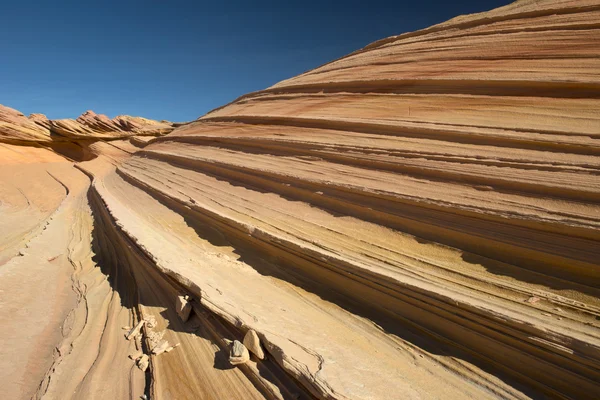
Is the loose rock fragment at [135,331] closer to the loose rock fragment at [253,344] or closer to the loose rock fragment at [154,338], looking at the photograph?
the loose rock fragment at [154,338]

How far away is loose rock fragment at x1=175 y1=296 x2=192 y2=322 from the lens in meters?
2.43

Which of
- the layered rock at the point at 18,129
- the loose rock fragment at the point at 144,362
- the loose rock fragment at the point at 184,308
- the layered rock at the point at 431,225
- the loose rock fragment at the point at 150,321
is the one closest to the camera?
the layered rock at the point at 431,225

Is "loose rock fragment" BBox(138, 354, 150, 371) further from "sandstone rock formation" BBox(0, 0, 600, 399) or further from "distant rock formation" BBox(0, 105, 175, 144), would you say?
"distant rock formation" BBox(0, 105, 175, 144)

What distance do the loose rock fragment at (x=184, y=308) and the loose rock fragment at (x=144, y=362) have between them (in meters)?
0.32

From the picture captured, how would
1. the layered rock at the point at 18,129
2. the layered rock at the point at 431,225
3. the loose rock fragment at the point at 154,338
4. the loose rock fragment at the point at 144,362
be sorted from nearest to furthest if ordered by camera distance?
the layered rock at the point at 431,225
the loose rock fragment at the point at 144,362
the loose rock fragment at the point at 154,338
the layered rock at the point at 18,129

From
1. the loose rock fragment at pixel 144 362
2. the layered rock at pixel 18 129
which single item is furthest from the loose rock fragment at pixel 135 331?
the layered rock at pixel 18 129

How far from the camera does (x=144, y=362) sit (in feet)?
7.25

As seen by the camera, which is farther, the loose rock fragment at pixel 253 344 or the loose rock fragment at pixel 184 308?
the loose rock fragment at pixel 184 308

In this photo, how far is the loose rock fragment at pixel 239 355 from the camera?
6.08ft

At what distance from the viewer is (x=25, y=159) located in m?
14.8

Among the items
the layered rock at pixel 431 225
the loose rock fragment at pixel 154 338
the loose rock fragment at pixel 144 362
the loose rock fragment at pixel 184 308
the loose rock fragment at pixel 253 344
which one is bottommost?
the loose rock fragment at pixel 144 362

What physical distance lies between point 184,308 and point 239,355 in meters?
0.78

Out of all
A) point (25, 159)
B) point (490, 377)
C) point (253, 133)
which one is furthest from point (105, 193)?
point (25, 159)

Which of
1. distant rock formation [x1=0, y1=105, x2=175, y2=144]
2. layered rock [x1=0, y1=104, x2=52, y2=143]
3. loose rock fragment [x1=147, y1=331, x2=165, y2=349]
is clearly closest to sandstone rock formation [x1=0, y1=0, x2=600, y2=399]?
loose rock fragment [x1=147, y1=331, x2=165, y2=349]
